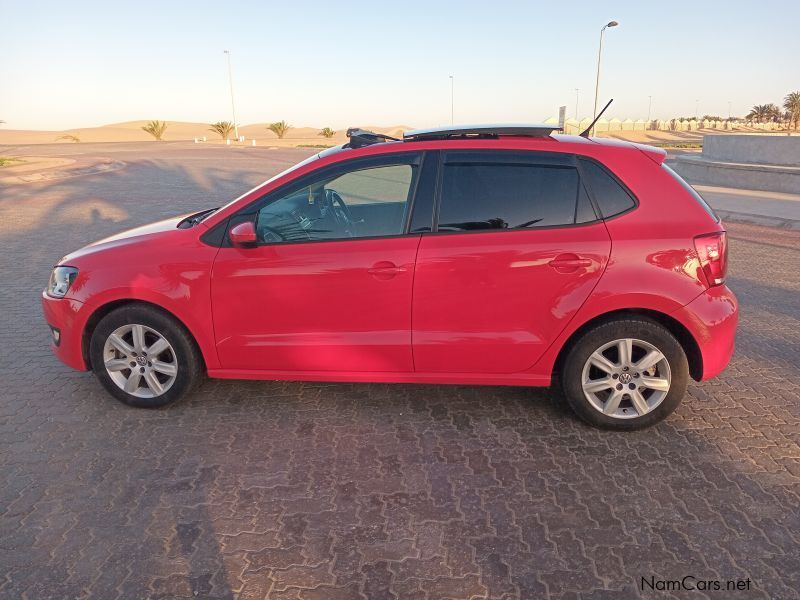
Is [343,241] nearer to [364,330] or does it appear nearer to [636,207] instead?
[364,330]

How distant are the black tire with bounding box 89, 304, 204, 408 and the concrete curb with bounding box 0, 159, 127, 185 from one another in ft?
64.6

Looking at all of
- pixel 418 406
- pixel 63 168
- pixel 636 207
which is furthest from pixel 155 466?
pixel 63 168

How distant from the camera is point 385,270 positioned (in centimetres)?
352

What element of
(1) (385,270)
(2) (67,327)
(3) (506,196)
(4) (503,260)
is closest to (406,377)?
(1) (385,270)

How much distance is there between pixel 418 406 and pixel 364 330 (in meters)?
0.75

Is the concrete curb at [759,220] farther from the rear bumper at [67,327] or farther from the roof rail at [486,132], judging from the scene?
the rear bumper at [67,327]

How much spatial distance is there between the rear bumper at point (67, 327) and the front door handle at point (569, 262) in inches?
122

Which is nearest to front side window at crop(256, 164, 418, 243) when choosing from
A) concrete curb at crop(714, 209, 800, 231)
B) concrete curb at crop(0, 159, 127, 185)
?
concrete curb at crop(714, 209, 800, 231)

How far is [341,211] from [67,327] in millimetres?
2040

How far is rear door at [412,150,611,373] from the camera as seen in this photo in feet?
11.3

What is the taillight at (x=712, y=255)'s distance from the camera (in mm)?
3412

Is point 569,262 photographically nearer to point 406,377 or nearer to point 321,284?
point 406,377

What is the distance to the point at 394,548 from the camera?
2.67 m

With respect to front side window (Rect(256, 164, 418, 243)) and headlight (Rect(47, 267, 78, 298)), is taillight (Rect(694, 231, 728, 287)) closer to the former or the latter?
front side window (Rect(256, 164, 418, 243))
